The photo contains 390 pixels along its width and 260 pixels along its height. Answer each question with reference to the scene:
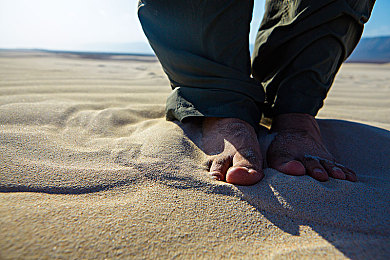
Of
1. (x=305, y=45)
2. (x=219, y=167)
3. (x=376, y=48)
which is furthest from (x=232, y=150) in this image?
(x=376, y=48)

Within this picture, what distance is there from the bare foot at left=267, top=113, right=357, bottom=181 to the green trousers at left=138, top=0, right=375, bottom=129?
0.09 metres

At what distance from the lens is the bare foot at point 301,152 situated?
2.74ft

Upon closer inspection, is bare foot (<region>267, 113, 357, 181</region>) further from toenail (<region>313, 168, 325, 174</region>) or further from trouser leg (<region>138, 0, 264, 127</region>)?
trouser leg (<region>138, 0, 264, 127</region>)

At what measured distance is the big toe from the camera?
29.2 inches

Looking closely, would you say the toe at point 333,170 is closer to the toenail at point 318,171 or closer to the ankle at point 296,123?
the toenail at point 318,171

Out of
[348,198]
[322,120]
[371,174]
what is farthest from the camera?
[322,120]

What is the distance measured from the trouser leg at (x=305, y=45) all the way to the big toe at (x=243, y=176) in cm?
54

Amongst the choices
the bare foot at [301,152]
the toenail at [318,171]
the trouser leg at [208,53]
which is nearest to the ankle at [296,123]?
A: the bare foot at [301,152]

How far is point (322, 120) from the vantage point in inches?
56.1

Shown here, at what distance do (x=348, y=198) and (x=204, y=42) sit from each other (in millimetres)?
782

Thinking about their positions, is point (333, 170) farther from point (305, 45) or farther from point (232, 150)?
point (305, 45)

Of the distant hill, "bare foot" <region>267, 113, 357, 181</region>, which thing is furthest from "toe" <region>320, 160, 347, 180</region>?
the distant hill

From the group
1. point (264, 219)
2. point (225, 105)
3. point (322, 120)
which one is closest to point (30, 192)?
point (264, 219)

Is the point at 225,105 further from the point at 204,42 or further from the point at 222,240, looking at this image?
the point at 222,240
